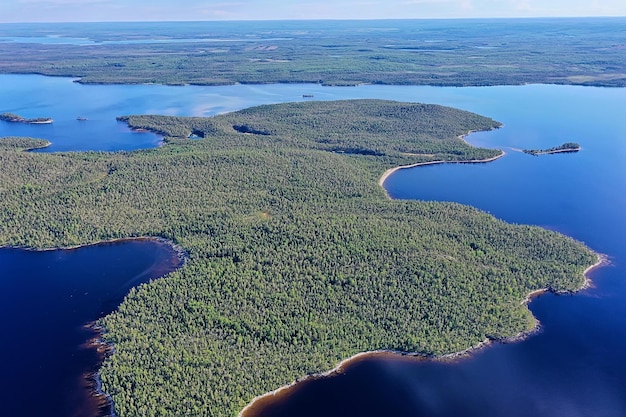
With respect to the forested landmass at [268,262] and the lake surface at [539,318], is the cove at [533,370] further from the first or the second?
the forested landmass at [268,262]

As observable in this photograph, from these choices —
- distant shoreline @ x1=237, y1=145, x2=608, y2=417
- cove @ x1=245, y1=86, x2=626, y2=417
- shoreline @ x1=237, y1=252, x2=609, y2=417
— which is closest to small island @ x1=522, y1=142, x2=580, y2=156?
cove @ x1=245, y1=86, x2=626, y2=417

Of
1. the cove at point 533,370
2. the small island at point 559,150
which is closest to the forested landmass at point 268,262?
the cove at point 533,370

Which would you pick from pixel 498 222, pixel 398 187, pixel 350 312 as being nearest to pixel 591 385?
pixel 350 312

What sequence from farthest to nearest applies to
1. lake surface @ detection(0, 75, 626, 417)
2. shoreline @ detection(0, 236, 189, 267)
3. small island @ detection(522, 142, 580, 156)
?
small island @ detection(522, 142, 580, 156) → shoreline @ detection(0, 236, 189, 267) → lake surface @ detection(0, 75, 626, 417)

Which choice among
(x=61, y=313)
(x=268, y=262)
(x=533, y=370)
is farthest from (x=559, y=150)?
(x=61, y=313)

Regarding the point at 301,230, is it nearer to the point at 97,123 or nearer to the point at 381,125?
the point at 381,125

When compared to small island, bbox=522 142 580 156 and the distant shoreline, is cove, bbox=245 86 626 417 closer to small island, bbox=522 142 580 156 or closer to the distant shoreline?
the distant shoreline
